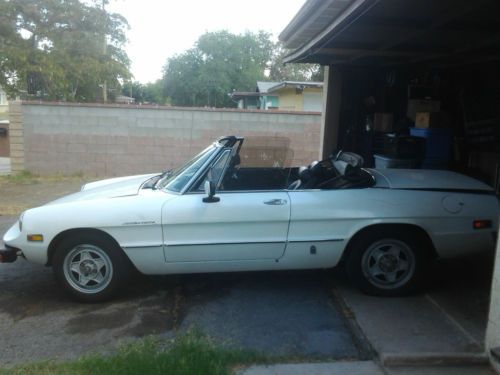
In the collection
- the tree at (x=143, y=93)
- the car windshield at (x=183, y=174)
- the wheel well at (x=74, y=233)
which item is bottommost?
the wheel well at (x=74, y=233)

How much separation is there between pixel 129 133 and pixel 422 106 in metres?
6.88

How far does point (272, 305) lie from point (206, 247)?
30.9 inches

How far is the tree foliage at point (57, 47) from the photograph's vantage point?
67.1ft

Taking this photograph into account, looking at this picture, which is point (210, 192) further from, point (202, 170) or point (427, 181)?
point (427, 181)

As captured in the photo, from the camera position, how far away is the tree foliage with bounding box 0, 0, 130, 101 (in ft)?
67.1

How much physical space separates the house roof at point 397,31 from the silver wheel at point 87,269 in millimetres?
2984

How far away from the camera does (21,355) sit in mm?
3609

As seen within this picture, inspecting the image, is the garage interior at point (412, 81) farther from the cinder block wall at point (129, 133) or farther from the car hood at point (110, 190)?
the cinder block wall at point (129, 133)

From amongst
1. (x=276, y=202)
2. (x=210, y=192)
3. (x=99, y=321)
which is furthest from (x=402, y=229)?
(x=99, y=321)

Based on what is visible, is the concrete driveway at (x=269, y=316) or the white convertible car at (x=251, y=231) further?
the white convertible car at (x=251, y=231)

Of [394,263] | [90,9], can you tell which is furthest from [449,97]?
[90,9]

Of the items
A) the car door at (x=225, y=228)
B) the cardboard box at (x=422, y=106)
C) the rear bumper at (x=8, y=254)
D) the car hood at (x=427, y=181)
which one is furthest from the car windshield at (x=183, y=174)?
the cardboard box at (x=422, y=106)

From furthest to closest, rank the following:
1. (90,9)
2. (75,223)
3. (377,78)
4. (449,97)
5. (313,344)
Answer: (90,9)
(377,78)
(449,97)
(75,223)
(313,344)

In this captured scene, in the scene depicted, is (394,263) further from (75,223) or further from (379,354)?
(75,223)
